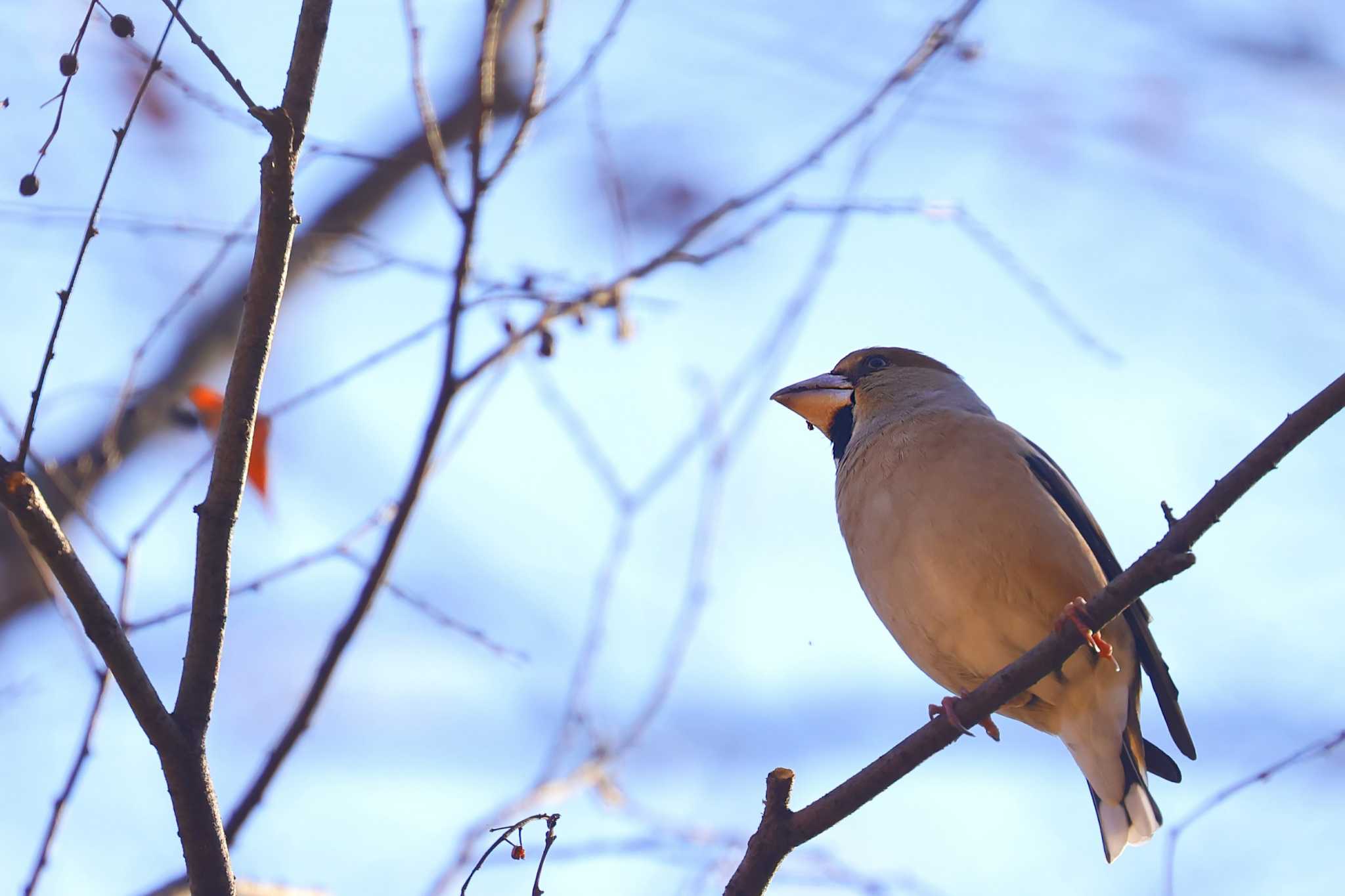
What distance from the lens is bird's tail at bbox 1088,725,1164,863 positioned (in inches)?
154

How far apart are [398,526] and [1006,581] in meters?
1.70

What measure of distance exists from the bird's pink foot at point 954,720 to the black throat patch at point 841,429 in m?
1.18

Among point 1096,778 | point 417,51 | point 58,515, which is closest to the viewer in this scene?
point 417,51

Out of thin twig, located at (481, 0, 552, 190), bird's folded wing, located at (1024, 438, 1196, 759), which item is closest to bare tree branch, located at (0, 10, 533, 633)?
thin twig, located at (481, 0, 552, 190)

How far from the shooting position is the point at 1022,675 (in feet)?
9.00

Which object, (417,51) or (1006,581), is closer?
(417,51)

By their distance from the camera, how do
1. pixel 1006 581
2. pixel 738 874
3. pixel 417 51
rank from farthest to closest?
pixel 1006 581, pixel 417 51, pixel 738 874

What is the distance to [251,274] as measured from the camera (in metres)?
2.37

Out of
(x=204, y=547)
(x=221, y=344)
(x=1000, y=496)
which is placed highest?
(x=221, y=344)

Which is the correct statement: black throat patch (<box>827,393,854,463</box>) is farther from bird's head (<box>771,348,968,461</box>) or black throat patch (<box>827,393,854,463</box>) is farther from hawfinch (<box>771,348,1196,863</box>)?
hawfinch (<box>771,348,1196,863</box>)

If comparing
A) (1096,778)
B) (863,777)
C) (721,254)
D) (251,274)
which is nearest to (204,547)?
(251,274)

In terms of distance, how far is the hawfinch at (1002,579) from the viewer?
3.68m

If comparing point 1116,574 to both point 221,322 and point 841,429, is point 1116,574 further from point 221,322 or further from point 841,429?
point 221,322

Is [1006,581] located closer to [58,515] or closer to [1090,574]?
[1090,574]
